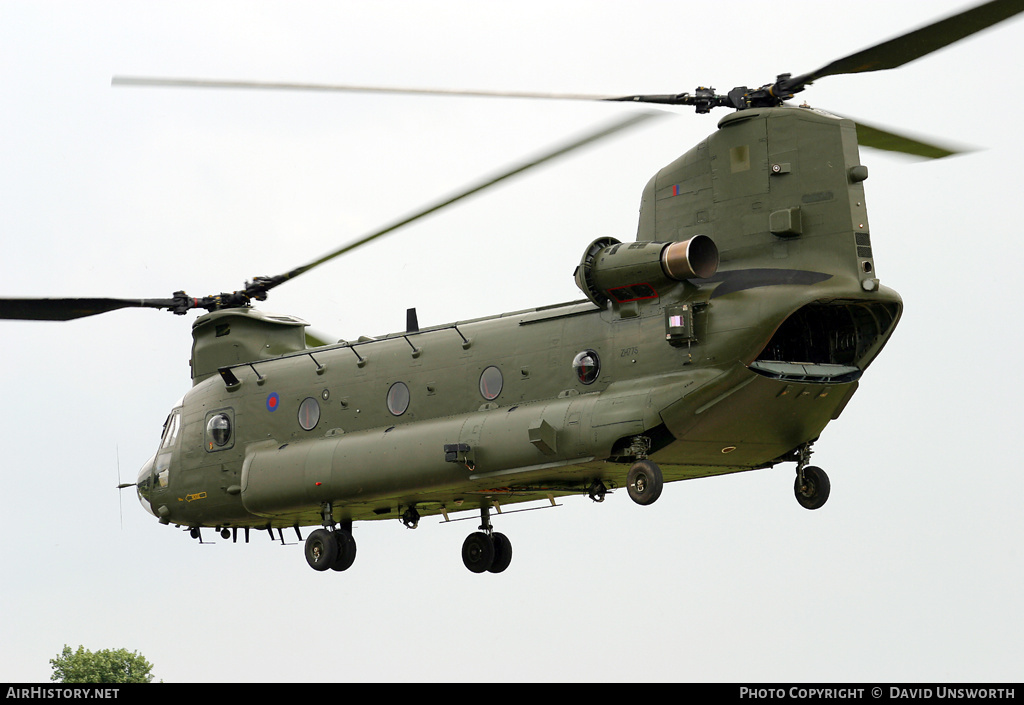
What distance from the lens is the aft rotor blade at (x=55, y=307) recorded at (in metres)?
26.6

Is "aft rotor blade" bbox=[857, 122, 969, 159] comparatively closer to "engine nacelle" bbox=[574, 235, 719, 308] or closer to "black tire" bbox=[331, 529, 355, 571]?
"engine nacelle" bbox=[574, 235, 719, 308]

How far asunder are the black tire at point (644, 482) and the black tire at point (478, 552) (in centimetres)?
640

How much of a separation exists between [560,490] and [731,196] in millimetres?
5537

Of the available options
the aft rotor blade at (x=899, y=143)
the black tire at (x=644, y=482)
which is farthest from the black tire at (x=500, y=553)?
the aft rotor blade at (x=899, y=143)

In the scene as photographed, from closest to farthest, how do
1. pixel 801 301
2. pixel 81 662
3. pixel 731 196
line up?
pixel 801 301
pixel 731 196
pixel 81 662

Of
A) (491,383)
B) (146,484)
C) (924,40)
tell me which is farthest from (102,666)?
(924,40)

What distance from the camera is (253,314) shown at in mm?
28156

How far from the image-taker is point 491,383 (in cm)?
2319

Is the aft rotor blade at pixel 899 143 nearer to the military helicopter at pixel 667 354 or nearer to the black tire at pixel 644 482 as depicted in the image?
the military helicopter at pixel 667 354

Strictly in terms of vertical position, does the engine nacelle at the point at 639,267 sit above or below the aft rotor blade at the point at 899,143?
below

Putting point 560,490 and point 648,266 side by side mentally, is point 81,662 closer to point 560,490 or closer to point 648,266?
point 560,490

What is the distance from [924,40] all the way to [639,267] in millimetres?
5127

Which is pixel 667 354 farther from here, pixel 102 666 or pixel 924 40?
pixel 102 666
